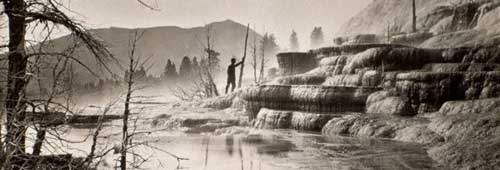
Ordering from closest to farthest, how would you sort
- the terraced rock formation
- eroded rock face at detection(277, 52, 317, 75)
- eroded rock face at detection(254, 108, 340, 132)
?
the terraced rock formation
eroded rock face at detection(254, 108, 340, 132)
eroded rock face at detection(277, 52, 317, 75)

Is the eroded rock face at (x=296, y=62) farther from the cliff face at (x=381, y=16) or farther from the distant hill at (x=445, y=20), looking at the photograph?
the cliff face at (x=381, y=16)

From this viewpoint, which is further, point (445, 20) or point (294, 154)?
point (445, 20)

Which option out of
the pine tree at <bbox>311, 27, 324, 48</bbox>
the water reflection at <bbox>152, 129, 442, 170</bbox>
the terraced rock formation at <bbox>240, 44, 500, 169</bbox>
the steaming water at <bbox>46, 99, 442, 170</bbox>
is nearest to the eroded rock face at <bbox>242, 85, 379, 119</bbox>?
the terraced rock formation at <bbox>240, 44, 500, 169</bbox>

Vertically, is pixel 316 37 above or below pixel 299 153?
above

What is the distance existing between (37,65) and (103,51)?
117cm

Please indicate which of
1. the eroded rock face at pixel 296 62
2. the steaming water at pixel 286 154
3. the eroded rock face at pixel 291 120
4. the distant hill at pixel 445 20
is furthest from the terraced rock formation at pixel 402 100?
the eroded rock face at pixel 296 62

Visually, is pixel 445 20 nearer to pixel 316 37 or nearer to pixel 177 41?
pixel 316 37

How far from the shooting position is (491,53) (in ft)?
71.4

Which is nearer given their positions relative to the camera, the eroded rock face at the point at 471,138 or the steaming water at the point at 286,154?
the eroded rock face at the point at 471,138

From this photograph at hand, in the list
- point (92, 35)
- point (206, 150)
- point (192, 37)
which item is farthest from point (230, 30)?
point (92, 35)

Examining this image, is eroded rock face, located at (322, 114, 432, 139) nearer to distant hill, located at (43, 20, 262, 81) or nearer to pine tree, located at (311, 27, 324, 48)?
pine tree, located at (311, 27, 324, 48)

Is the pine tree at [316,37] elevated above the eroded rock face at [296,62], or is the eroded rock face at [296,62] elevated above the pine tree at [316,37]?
the pine tree at [316,37]

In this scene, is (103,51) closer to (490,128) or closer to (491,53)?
(490,128)

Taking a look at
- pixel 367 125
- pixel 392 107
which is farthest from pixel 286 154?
pixel 392 107
